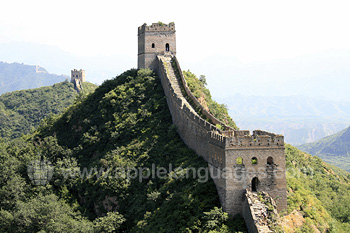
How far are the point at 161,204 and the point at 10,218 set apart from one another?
75.8 ft

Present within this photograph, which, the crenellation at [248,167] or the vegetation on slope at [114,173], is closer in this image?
the crenellation at [248,167]

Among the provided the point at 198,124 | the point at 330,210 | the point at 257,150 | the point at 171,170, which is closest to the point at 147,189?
the point at 171,170

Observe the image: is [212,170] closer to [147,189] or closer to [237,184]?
[237,184]

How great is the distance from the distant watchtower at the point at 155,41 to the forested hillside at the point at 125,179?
9.36ft

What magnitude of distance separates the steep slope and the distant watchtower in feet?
251

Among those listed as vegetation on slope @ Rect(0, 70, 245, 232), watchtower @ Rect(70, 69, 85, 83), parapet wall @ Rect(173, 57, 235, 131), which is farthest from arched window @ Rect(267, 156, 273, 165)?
watchtower @ Rect(70, 69, 85, 83)

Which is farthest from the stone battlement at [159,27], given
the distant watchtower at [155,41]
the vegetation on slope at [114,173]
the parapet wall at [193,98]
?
the vegetation on slope at [114,173]

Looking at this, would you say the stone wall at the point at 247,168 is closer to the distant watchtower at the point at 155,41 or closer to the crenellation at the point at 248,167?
the crenellation at the point at 248,167

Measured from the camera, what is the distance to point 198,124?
50.9m

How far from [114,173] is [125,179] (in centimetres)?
228

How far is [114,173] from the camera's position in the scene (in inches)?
2327

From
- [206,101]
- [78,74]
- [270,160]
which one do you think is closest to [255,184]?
[270,160]

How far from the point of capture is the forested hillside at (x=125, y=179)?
144 ft

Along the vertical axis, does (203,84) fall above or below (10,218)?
above
